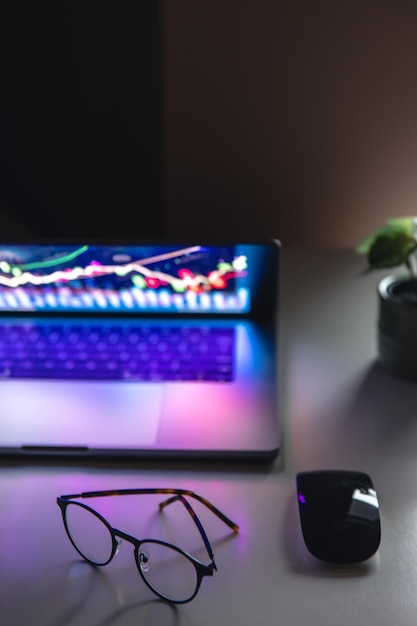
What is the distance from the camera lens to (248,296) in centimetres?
90

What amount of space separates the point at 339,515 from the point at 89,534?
217 millimetres

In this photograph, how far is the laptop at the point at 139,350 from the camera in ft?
2.41

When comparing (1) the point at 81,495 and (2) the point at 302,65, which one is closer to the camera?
(1) the point at 81,495

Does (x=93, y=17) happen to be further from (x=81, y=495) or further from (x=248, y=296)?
(x=81, y=495)

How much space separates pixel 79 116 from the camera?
95 centimetres

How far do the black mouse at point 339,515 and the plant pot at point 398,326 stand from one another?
0.19 meters

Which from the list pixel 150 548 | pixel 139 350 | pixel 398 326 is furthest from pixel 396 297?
pixel 150 548

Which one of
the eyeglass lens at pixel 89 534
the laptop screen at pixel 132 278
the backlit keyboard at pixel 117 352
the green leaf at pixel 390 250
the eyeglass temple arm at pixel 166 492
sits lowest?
the eyeglass lens at pixel 89 534

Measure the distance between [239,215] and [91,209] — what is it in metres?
0.25

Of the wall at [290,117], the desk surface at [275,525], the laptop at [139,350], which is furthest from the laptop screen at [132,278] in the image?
the wall at [290,117]

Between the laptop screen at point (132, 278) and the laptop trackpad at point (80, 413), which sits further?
the laptop screen at point (132, 278)

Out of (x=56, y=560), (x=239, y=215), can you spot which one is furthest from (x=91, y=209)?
(x=56, y=560)

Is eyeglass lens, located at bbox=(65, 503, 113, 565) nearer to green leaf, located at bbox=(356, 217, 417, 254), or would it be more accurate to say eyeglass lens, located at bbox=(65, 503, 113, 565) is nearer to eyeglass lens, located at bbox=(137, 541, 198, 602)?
eyeglass lens, located at bbox=(137, 541, 198, 602)

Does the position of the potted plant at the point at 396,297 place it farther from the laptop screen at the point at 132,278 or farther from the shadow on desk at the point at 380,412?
the laptop screen at the point at 132,278
